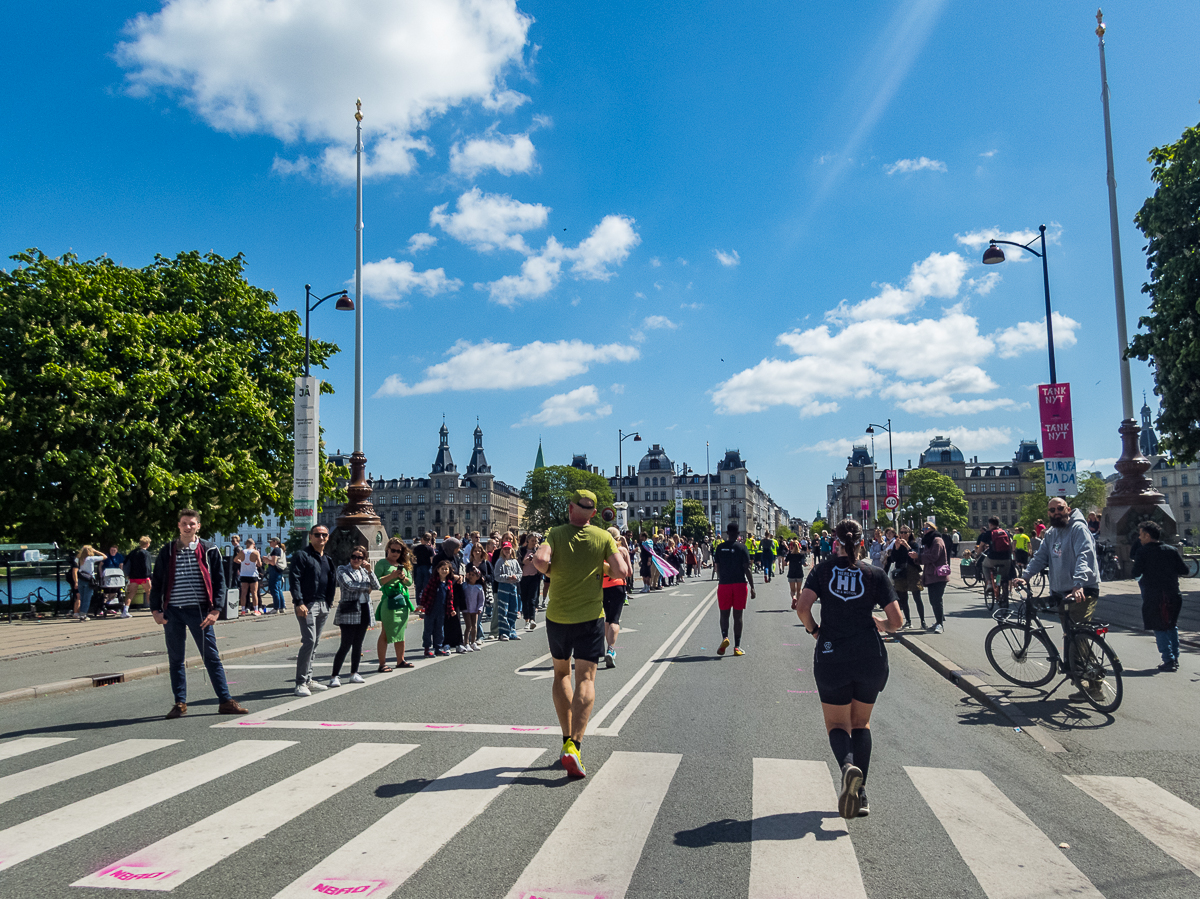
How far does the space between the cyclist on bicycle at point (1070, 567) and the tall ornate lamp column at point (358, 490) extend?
20450mm

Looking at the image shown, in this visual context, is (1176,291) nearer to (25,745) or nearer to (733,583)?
(733,583)

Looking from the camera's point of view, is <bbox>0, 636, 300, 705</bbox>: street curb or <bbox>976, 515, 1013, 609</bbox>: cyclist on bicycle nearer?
<bbox>0, 636, 300, 705</bbox>: street curb

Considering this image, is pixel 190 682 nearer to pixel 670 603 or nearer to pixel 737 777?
pixel 737 777

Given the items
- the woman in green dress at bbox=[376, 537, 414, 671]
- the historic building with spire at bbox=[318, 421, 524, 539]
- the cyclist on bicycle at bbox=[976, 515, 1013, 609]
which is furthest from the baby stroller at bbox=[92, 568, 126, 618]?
the historic building with spire at bbox=[318, 421, 524, 539]

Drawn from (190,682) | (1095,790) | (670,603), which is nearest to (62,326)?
(190,682)

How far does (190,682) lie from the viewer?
10305 millimetres

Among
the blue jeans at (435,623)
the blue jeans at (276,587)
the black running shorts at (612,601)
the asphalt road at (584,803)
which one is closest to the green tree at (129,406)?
the blue jeans at (276,587)

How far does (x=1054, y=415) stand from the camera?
58.6 ft

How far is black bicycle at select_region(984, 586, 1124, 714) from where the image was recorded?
25.4 feet

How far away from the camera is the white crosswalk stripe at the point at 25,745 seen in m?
6.50

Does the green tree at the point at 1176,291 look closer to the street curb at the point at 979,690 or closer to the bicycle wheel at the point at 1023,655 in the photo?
the street curb at the point at 979,690

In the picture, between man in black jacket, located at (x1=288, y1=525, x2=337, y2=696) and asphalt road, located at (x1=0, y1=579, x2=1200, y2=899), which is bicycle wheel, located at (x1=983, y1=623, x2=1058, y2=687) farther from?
man in black jacket, located at (x1=288, y1=525, x2=337, y2=696)

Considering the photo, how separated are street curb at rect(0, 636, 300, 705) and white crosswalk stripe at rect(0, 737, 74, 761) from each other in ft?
8.16

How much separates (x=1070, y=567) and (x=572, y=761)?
18.9ft
